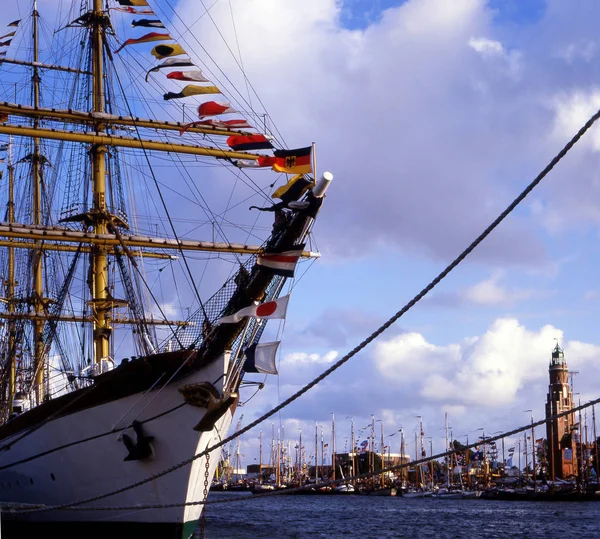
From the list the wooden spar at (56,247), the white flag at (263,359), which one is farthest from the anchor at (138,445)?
the wooden spar at (56,247)

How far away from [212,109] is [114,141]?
410 inches

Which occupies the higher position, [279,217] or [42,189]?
[42,189]

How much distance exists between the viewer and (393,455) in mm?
185000

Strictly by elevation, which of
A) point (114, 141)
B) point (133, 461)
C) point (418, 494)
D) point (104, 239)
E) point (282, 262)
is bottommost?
point (418, 494)

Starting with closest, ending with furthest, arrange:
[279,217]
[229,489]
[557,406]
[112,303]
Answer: [279,217] → [112,303] → [557,406] → [229,489]

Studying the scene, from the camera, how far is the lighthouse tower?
124688 millimetres

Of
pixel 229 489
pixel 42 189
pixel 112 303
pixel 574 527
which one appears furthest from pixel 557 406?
pixel 112 303

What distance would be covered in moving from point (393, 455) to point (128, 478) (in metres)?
164

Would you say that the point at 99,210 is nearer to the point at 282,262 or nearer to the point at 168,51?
the point at 168,51

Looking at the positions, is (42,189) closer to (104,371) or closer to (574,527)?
(104,371)

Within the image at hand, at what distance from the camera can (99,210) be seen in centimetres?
3750

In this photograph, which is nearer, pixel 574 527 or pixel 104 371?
pixel 104 371


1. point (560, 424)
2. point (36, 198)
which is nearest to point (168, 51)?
point (36, 198)

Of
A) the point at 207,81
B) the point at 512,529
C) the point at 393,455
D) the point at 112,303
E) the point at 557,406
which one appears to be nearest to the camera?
the point at 207,81
